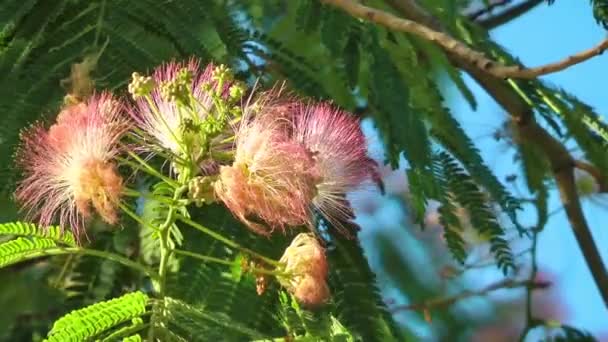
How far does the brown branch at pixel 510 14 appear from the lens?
2420 mm

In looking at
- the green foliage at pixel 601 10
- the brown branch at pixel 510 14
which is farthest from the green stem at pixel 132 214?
the brown branch at pixel 510 14

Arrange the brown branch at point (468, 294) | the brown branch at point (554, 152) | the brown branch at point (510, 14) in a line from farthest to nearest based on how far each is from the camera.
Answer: the brown branch at point (510, 14), the brown branch at point (468, 294), the brown branch at point (554, 152)

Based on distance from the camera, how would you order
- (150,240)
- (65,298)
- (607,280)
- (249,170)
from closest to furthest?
1. (249,170)
2. (150,240)
3. (65,298)
4. (607,280)

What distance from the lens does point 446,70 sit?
165 centimetres

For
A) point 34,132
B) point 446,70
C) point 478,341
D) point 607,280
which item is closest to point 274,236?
point 34,132

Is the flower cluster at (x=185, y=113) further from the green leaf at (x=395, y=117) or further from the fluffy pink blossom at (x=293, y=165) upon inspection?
the green leaf at (x=395, y=117)

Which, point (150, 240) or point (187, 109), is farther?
point (150, 240)

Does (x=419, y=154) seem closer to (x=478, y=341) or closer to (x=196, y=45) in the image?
(x=196, y=45)

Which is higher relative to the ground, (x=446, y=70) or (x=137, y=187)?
(x=446, y=70)

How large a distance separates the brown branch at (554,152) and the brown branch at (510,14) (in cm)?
42

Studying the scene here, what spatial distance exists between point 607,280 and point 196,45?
1.14 meters

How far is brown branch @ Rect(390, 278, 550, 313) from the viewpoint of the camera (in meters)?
2.24

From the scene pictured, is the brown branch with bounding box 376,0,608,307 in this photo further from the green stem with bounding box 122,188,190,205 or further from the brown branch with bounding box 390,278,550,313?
the green stem with bounding box 122,188,190,205

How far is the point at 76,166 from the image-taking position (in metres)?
0.96
